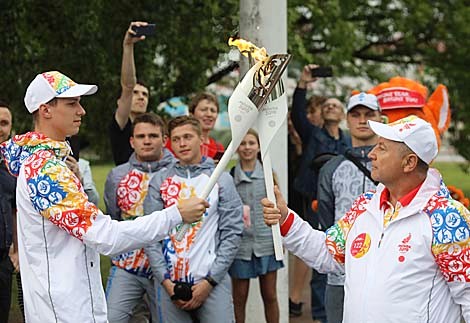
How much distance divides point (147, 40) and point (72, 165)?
164 inches

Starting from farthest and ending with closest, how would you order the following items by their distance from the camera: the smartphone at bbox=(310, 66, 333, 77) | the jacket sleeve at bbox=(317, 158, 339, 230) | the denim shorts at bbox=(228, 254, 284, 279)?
the smartphone at bbox=(310, 66, 333, 77) → the denim shorts at bbox=(228, 254, 284, 279) → the jacket sleeve at bbox=(317, 158, 339, 230)

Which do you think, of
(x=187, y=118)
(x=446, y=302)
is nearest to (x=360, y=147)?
(x=187, y=118)

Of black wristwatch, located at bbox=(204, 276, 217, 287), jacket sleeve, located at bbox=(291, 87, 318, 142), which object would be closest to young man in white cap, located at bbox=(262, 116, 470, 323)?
black wristwatch, located at bbox=(204, 276, 217, 287)

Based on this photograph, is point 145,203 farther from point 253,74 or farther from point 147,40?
point 147,40

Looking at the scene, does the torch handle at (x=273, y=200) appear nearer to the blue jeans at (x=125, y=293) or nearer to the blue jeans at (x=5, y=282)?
the blue jeans at (x=125, y=293)

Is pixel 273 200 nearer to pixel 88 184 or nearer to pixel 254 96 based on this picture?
pixel 254 96

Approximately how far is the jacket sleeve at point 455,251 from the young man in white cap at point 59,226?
1.28 m

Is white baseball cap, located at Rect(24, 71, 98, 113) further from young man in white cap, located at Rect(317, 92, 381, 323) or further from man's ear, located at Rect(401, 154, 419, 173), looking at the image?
young man in white cap, located at Rect(317, 92, 381, 323)

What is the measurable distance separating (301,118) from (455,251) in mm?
4469

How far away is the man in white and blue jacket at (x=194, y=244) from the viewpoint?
6062 mm

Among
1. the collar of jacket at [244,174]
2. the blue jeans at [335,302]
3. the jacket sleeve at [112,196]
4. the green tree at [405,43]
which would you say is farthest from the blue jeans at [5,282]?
the green tree at [405,43]

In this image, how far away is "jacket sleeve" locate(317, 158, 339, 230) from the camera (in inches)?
247

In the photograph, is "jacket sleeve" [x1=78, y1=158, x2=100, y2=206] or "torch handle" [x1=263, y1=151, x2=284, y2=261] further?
"jacket sleeve" [x1=78, y1=158, x2=100, y2=206]

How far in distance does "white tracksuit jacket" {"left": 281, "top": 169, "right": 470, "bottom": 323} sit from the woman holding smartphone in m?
2.81
